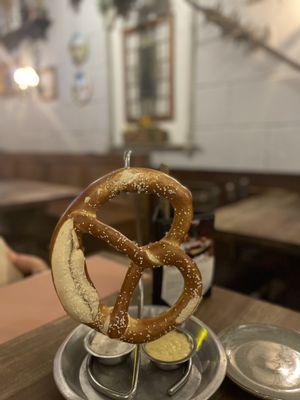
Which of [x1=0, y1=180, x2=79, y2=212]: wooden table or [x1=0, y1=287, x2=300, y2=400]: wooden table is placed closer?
[x1=0, y1=287, x2=300, y2=400]: wooden table

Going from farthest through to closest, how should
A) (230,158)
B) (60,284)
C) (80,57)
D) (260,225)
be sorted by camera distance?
(80,57), (230,158), (260,225), (60,284)

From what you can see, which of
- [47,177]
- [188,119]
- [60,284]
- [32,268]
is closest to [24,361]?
[60,284]

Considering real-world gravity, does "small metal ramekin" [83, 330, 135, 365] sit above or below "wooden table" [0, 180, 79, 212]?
above

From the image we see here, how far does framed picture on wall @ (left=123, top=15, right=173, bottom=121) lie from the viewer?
322cm

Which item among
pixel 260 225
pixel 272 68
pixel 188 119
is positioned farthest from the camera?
pixel 188 119

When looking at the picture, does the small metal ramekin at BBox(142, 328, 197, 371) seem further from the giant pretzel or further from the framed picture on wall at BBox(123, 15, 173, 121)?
the framed picture on wall at BBox(123, 15, 173, 121)

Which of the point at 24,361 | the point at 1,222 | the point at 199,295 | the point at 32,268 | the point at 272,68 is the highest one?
the point at 272,68

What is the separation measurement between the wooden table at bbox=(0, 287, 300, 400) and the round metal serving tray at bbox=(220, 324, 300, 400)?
3 centimetres

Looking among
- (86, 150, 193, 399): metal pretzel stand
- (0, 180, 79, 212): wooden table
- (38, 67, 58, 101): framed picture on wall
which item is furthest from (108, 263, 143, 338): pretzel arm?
(38, 67, 58, 101): framed picture on wall

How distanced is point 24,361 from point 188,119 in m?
2.84

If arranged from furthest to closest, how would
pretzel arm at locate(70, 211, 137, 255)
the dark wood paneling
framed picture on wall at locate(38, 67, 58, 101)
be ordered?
framed picture on wall at locate(38, 67, 58, 101) → the dark wood paneling → pretzel arm at locate(70, 211, 137, 255)

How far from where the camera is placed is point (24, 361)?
0.69 metres

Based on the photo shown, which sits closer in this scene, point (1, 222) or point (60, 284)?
point (60, 284)

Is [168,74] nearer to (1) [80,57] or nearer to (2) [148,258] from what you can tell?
(1) [80,57]
